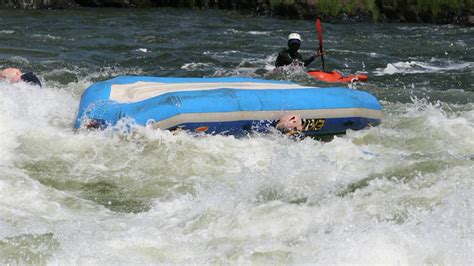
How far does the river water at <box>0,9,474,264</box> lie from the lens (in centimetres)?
404

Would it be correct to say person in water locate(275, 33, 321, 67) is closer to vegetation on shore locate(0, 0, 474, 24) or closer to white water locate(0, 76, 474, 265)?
white water locate(0, 76, 474, 265)

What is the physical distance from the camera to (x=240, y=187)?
17.5 ft

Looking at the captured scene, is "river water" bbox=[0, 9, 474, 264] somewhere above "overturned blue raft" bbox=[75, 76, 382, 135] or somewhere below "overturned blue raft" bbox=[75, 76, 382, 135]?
below

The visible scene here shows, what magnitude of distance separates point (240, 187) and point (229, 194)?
238 mm

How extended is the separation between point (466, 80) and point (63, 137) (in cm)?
622

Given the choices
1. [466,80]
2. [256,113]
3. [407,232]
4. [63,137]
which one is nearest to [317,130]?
[256,113]

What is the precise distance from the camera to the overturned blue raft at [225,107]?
6.54 m

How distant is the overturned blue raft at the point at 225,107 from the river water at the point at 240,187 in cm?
15

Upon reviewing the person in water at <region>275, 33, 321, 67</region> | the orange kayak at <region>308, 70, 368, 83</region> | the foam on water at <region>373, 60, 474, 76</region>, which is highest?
the person in water at <region>275, 33, 321, 67</region>

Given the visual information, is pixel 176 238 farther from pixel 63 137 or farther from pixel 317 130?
pixel 317 130

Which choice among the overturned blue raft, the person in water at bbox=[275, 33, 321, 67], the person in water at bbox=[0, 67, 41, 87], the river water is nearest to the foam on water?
the river water

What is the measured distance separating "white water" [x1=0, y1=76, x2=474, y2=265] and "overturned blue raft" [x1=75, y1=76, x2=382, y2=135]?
0.49 feet

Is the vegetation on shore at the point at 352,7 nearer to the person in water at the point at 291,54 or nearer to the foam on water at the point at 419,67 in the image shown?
the foam on water at the point at 419,67

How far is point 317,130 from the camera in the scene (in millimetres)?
7117
